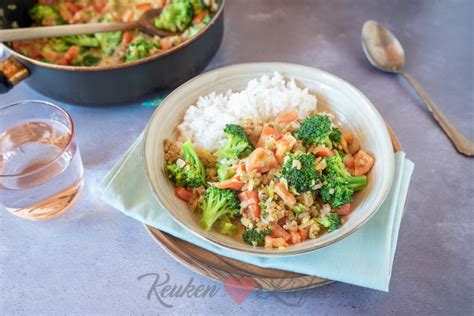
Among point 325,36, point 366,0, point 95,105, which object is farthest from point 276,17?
point 95,105

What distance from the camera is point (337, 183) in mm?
1342

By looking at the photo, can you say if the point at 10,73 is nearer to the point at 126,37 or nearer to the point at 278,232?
the point at 126,37

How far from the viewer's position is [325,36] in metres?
2.27

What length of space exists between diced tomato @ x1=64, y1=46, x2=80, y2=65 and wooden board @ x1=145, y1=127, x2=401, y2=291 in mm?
966

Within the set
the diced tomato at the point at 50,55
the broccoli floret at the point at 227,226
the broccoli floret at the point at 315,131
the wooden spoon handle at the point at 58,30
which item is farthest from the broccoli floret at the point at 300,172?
the diced tomato at the point at 50,55

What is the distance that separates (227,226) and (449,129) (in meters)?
1.07

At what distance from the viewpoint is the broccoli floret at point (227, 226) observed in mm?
1354

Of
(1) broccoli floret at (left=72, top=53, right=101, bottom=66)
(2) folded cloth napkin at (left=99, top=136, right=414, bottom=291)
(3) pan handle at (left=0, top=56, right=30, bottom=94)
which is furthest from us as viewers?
(1) broccoli floret at (left=72, top=53, right=101, bottom=66)

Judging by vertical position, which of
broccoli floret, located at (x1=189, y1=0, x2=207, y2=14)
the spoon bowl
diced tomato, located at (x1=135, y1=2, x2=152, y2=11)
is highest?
diced tomato, located at (x1=135, y1=2, x2=152, y2=11)

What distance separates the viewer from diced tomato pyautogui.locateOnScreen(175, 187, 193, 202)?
1429 mm

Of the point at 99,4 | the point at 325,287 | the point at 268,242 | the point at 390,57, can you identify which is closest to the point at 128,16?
the point at 99,4

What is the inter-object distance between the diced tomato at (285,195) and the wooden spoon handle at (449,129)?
0.85 metres

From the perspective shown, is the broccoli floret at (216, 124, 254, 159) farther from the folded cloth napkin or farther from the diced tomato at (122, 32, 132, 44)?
the diced tomato at (122, 32, 132, 44)

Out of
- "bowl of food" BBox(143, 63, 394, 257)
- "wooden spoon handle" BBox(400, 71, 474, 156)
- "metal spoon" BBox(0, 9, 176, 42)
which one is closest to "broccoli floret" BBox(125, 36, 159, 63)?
"metal spoon" BBox(0, 9, 176, 42)
